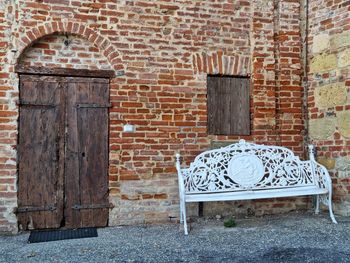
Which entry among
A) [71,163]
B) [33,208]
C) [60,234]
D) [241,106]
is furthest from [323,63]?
[33,208]

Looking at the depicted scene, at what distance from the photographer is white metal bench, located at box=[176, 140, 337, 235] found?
518 centimetres

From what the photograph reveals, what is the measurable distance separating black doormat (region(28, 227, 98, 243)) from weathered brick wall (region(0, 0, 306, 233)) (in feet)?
1.16

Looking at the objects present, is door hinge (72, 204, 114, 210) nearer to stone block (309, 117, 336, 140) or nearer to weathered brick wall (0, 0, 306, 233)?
weathered brick wall (0, 0, 306, 233)

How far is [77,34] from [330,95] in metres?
3.71

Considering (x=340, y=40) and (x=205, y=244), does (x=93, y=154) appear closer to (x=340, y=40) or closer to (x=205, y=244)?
(x=205, y=244)

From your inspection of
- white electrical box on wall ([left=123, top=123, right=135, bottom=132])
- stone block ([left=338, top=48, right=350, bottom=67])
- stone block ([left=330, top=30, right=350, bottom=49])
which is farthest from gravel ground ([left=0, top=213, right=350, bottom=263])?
stone block ([left=330, top=30, right=350, bottom=49])

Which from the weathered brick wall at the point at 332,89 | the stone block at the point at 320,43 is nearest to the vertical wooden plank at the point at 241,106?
the weathered brick wall at the point at 332,89

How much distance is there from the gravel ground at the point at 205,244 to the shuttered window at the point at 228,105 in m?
1.40

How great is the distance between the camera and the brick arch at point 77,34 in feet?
17.0

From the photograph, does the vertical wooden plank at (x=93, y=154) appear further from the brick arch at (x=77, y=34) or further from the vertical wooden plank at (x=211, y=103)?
the vertical wooden plank at (x=211, y=103)

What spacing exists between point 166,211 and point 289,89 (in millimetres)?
2655

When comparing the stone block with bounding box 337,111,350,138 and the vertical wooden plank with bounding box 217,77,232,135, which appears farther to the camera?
the vertical wooden plank with bounding box 217,77,232,135

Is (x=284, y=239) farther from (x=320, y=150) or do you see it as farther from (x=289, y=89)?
(x=289, y=89)

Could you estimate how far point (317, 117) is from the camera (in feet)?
19.4
